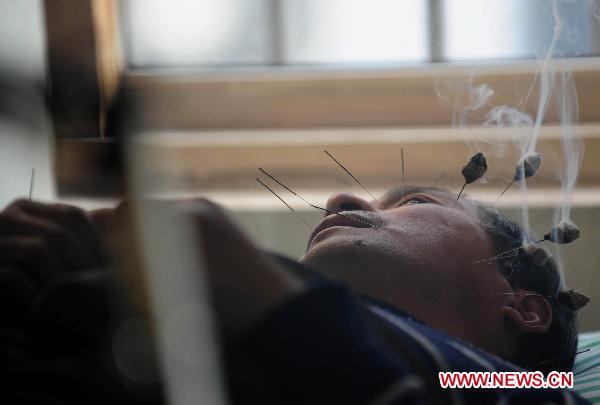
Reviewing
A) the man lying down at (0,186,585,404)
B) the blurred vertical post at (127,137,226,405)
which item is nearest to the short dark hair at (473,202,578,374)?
the man lying down at (0,186,585,404)

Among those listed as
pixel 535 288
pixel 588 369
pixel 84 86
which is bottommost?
pixel 588 369

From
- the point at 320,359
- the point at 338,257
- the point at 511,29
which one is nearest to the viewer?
the point at 320,359

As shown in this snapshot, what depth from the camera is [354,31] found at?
644 millimetres

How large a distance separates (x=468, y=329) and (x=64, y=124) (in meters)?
0.38

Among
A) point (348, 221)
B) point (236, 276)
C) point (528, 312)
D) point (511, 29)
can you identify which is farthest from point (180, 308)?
point (511, 29)

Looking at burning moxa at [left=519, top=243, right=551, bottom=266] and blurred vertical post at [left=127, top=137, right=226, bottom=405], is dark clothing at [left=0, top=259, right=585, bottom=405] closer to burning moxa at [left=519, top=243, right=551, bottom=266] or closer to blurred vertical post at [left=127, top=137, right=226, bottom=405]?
blurred vertical post at [left=127, top=137, right=226, bottom=405]

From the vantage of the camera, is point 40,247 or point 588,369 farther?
point 588,369

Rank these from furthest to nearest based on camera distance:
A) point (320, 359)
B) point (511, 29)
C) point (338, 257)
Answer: point (511, 29), point (338, 257), point (320, 359)

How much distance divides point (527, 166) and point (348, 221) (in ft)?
0.58

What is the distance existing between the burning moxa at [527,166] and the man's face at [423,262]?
6 cm

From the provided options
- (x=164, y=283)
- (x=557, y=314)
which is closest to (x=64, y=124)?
(x=164, y=283)

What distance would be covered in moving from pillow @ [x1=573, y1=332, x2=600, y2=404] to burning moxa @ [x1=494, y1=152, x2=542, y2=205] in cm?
16

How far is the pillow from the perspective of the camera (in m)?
0.59

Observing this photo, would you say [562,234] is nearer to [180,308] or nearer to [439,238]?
[439,238]
